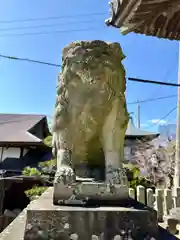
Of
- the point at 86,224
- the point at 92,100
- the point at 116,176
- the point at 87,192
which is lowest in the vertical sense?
the point at 86,224

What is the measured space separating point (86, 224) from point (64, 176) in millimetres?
337

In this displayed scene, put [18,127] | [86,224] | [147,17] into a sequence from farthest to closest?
[18,127] < [147,17] < [86,224]

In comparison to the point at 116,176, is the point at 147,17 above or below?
above

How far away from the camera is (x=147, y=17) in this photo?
2375 mm

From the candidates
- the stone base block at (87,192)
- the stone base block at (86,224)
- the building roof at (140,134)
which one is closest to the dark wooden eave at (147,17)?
the stone base block at (87,192)

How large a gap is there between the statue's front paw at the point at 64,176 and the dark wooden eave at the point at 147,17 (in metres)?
1.43

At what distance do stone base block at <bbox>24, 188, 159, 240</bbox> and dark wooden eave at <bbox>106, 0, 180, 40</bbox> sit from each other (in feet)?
5.32

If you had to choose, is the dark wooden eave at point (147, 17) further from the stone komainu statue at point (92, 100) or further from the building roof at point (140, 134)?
the building roof at point (140, 134)

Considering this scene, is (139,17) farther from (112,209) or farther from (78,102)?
(112,209)

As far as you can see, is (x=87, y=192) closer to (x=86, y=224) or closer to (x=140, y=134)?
(x=86, y=224)

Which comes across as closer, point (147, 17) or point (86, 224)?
point (86, 224)

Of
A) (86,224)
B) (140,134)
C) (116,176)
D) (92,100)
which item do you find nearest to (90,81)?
(92,100)

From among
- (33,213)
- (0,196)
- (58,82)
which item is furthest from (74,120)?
(0,196)

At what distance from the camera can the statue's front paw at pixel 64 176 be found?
1595 millimetres
